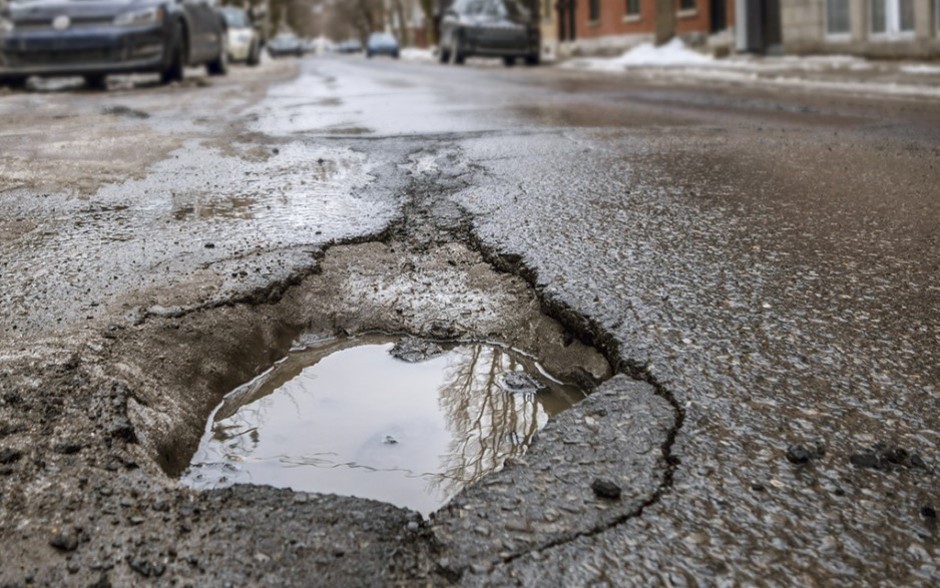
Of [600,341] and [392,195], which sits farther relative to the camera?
[392,195]

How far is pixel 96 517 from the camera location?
1.69 metres

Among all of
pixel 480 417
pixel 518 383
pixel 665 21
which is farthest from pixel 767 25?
pixel 480 417

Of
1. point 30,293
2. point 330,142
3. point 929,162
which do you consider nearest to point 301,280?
point 30,293

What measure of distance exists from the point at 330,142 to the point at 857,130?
3.76 m

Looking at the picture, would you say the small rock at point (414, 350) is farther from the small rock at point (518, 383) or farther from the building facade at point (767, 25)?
the building facade at point (767, 25)

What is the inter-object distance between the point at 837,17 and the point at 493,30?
905cm

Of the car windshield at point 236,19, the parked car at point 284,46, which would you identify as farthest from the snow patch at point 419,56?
the car windshield at point 236,19

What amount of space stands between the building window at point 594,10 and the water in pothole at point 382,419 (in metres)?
26.8

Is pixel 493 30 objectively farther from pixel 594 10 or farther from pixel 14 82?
pixel 14 82

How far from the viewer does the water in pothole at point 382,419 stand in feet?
6.88

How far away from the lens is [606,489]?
1714 millimetres

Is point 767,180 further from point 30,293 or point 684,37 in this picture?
point 684,37

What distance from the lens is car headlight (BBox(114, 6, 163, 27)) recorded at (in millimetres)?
10820

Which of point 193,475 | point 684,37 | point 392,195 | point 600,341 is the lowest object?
point 193,475
